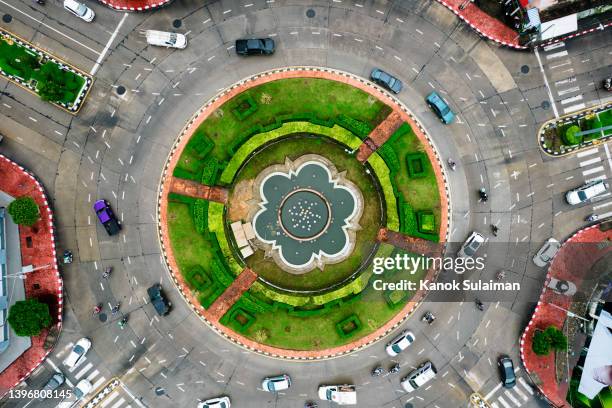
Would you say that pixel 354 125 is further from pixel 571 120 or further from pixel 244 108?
pixel 571 120

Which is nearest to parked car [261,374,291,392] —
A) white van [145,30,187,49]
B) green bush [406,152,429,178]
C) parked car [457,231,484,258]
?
parked car [457,231,484,258]

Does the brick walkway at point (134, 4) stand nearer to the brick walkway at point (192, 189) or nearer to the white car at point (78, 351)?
the brick walkway at point (192, 189)

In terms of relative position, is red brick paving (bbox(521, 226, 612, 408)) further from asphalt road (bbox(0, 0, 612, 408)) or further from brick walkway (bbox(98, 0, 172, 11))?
brick walkway (bbox(98, 0, 172, 11))

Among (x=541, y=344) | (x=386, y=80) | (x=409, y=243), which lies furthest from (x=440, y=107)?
(x=541, y=344)

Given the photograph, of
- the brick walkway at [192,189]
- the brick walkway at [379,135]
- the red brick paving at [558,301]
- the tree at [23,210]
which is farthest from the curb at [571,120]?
the tree at [23,210]

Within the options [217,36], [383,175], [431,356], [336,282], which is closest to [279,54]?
[217,36]
